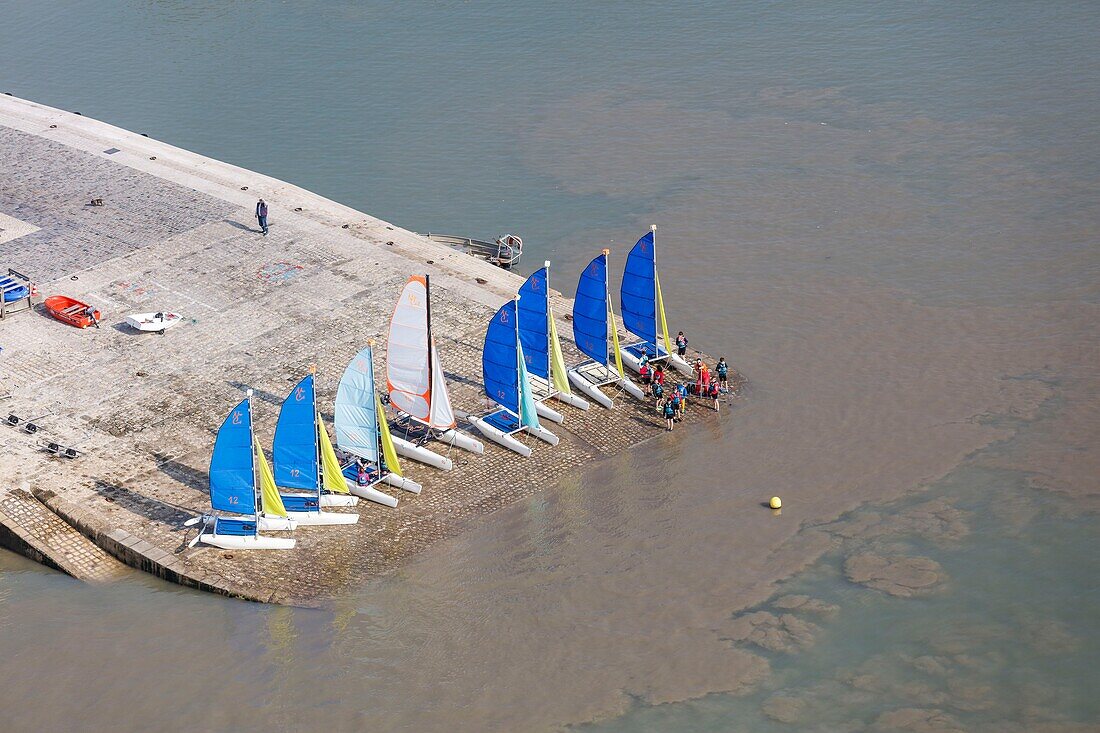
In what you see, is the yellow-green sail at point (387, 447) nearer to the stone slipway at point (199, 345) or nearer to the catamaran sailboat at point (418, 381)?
the stone slipway at point (199, 345)

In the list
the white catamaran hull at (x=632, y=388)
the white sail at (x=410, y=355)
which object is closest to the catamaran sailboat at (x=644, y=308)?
the white catamaran hull at (x=632, y=388)

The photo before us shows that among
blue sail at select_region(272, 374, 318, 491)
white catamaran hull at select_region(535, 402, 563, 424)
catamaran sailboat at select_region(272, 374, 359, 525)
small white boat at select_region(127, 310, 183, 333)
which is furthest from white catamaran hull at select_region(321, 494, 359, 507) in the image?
small white boat at select_region(127, 310, 183, 333)

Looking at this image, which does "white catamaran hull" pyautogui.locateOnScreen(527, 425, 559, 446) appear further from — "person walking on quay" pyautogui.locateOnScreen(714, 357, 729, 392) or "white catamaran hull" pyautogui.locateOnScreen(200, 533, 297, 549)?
"white catamaran hull" pyautogui.locateOnScreen(200, 533, 297, 549)

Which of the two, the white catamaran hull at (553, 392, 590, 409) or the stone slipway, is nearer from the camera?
the stone slipway

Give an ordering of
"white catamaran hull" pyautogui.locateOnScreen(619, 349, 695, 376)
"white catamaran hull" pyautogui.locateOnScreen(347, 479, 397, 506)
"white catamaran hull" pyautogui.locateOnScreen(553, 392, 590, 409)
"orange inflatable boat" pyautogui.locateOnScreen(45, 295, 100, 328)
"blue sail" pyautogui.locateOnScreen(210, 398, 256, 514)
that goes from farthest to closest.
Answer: "orange inflatable boat" pyautogui.locateOnScreen(45, 295, 100, 328)
"white catamaran hull" pyautogui.locateOnScreen(619, 349, 695, 376)
"white catamaran hull" pyautogui.locateOnScreen(553, 392, 590, 409)
"white catamaran hull" pyautogui.locateOnScreen(347, 479, 397, 506)
"blue sail" pyautogui.locateOnScreen(210, 398, 256, 514)

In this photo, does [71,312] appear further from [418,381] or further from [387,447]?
[387,447]
